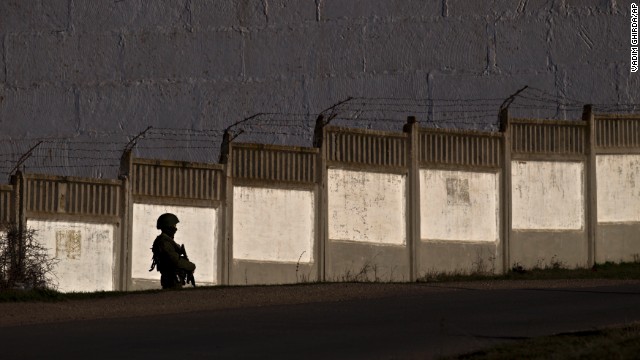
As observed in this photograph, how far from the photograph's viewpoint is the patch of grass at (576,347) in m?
15.5

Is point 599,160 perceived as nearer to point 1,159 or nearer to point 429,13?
point 429,13

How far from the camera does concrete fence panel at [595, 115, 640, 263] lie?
1201 inches

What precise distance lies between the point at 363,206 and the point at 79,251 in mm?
4905

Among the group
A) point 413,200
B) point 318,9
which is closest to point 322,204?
point 413,200

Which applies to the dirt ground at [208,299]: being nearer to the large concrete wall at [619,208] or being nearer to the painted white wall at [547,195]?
the painted white wall at [547,195]

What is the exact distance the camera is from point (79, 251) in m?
27.4

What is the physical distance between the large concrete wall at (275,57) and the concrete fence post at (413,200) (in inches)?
186

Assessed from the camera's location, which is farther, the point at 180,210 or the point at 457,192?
the point at 457,192

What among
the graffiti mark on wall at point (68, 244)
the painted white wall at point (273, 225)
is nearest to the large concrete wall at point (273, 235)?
the painted white wall at point (273, 225)

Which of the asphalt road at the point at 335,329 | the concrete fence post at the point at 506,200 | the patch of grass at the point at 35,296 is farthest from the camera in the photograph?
the concrete fence post at the point at 506,200

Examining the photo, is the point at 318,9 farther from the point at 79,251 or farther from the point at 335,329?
the point at 335,329

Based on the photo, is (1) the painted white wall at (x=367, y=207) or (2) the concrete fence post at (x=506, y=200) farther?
(2) the concrete fence post at (x=506, y=200)

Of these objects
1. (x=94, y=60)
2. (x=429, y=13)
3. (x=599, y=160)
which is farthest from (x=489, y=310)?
(x=94, y=60)

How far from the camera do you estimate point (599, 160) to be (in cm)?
3067
